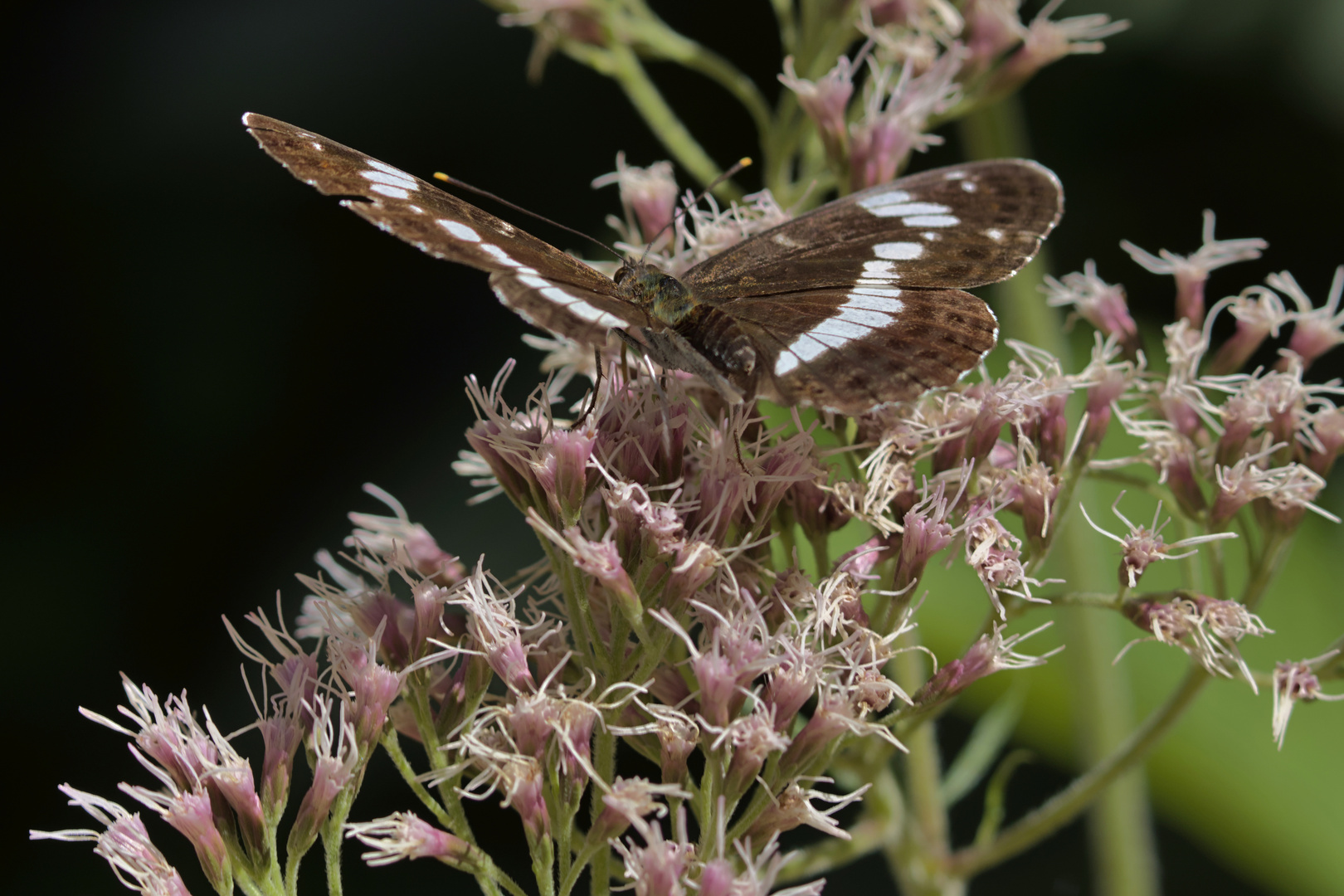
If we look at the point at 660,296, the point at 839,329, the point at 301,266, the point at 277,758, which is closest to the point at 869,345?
the point at 839,329

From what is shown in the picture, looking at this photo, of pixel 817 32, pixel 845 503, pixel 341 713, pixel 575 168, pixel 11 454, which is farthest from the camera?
pixel 575 168

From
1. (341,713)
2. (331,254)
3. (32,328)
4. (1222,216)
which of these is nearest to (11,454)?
(32,328)

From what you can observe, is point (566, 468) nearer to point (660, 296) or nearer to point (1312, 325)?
point (660, 296)

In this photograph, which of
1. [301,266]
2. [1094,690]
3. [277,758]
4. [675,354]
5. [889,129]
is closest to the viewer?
[277,758]

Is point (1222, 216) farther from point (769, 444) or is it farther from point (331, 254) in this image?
point (331, 254)

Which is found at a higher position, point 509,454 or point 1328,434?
point 509,454

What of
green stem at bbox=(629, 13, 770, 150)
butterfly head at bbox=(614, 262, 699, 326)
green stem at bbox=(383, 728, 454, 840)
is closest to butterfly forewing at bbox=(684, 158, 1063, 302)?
butterfly head at bbox=(614, 262, 699, 326)
